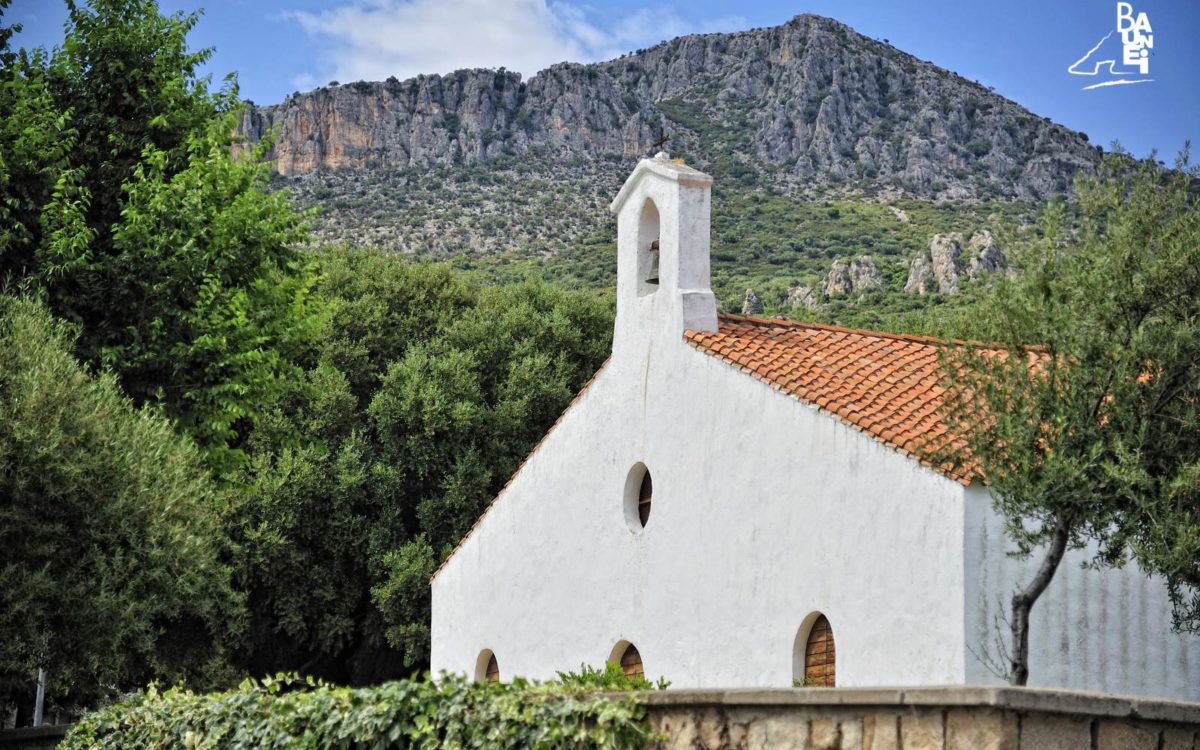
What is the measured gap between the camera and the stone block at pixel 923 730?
23.6 feet

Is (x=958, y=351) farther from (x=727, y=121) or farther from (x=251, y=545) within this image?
(x=727, y=121)

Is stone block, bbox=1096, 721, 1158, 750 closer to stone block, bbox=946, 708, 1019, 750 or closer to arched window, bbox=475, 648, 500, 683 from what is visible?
stone block, bbox=946, 708, 1019, 750

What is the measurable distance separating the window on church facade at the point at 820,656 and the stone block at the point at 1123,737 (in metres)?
9.53

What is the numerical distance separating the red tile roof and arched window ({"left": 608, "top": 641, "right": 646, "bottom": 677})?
4487mm

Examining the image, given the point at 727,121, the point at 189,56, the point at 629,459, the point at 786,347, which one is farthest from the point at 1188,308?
the point at 727,121

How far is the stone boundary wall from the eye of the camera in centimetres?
702

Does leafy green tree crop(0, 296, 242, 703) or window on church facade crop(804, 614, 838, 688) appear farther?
window on church facade crop(804, 614, 838, 688)

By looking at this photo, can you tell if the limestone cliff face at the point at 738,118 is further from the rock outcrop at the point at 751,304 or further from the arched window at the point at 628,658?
the arched window at the point at 628,658

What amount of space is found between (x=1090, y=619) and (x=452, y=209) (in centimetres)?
6199

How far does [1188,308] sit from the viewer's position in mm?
13289

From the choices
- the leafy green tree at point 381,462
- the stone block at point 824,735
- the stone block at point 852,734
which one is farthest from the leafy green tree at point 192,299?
the stone block at point 852,734

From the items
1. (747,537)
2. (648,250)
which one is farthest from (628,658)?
(648,250)

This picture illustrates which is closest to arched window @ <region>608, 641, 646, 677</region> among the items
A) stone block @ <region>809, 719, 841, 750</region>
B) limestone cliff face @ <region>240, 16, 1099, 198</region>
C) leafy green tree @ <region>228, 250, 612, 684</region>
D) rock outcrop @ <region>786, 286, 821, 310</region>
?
stone block @ <region>809, 719, 841, 750</region>

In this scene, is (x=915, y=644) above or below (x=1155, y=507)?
below
